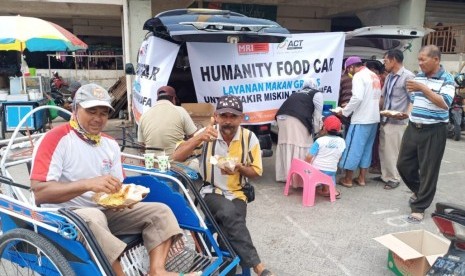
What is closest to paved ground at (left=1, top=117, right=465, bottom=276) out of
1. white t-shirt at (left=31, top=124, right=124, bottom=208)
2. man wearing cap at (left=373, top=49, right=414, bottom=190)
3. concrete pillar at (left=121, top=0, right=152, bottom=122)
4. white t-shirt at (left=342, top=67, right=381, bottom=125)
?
man wearing cap at (left=373, top=49, right=414, bottom=190)

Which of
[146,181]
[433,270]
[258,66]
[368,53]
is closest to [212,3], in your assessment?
[368,53]

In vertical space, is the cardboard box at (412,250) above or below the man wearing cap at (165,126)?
below

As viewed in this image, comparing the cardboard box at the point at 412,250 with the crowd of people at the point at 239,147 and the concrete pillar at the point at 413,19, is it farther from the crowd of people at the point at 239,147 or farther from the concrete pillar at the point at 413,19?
the concrete pillar at the point at 413,19

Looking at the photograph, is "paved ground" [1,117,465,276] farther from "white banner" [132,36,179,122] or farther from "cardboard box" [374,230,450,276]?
"white banner" [132,36,179,122]

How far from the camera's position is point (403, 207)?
456 cm

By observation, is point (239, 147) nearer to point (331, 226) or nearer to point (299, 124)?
point (331, 226)

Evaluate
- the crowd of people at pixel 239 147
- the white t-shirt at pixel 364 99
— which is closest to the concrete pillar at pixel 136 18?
the crowd of people at pixel 239 147

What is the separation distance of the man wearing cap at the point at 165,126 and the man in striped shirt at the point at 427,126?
234 cm

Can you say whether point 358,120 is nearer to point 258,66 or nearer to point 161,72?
point 258,66

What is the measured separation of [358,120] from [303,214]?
61.7 inches

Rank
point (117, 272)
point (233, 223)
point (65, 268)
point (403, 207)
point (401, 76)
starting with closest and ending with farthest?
point (65, 268)
point (117, 272)
point (233, 223)
point (403, 207)
point (401, 76)

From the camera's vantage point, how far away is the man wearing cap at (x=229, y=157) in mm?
2754

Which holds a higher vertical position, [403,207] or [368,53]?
[368,53]

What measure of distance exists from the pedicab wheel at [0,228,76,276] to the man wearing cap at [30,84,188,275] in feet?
0.66
